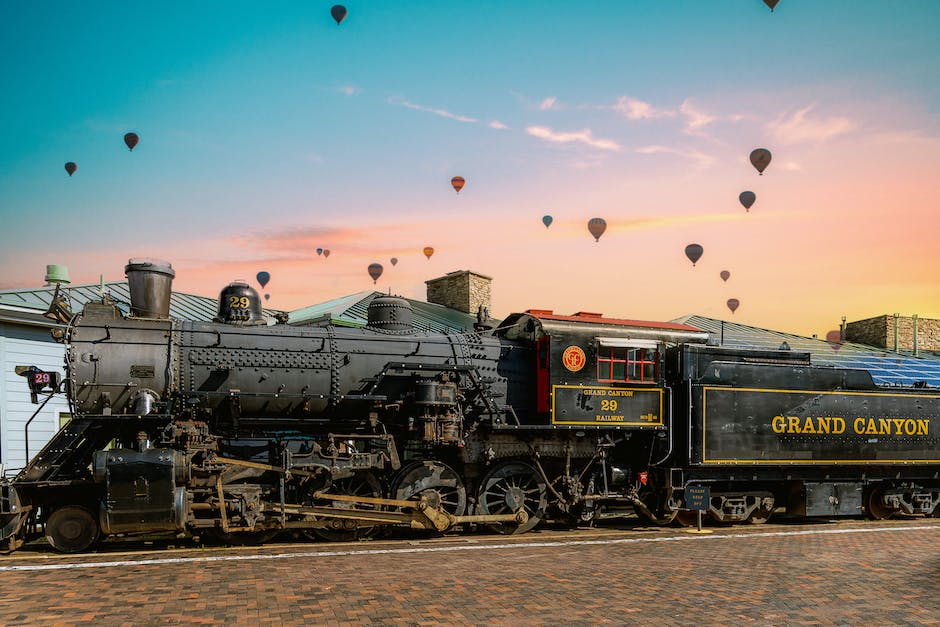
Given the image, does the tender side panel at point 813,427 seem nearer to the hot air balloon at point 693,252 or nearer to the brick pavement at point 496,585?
the brick pavement at point 496,585

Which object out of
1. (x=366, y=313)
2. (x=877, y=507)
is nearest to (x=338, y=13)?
(x=366, y=313)

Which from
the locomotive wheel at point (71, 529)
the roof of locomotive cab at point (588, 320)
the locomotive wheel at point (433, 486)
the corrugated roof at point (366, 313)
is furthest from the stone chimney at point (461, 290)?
the locomotive wheel at point (71, 529)

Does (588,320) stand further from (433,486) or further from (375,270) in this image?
(375,270)

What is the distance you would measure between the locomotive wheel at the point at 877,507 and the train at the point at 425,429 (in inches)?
2.2

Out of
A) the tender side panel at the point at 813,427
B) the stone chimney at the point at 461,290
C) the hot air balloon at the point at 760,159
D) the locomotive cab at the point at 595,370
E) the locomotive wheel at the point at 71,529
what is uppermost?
the hot air balloon at the point at 760,159

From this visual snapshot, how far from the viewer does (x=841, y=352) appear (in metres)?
28.7

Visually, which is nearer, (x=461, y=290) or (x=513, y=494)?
(x=513, y=494)

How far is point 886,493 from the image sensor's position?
16.3m

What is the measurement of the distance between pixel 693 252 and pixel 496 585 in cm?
2400

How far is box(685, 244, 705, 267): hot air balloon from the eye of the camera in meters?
30.7

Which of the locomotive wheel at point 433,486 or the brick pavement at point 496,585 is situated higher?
the locomotive wheel at point 433,486

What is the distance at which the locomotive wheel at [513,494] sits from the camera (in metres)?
13.5

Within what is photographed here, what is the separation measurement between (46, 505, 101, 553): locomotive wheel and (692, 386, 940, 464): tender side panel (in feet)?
33.1

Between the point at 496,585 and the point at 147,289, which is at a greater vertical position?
the point at 147,289
